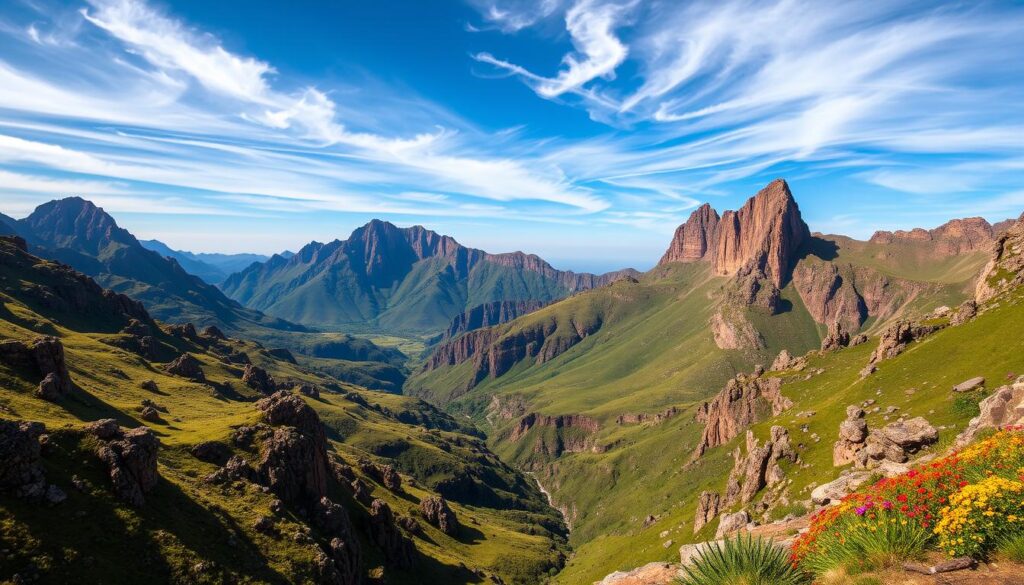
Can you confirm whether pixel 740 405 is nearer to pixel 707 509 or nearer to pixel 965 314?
pixel 707 509

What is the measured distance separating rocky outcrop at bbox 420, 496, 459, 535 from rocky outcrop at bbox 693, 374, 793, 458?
10507cm

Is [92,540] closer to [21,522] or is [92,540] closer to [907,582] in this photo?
[21,522]

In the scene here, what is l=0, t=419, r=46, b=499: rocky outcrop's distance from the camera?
45.7 meters

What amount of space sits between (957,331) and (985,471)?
88250 millimetres

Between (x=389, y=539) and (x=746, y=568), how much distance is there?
386ft

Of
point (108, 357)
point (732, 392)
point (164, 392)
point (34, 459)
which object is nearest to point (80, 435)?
point (34, 459)

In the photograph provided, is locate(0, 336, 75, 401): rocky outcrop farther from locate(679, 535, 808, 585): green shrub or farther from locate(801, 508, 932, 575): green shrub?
locate(801, 508, 932, 575): green shrub

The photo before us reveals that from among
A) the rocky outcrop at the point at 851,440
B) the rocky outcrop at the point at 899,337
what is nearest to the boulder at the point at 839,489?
the rocky outcrop at the point at 851,440

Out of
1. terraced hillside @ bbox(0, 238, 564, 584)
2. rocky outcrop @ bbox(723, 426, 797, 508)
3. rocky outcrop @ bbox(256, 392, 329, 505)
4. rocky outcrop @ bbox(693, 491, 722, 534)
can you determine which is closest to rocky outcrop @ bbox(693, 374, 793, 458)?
rocky outcrop @ bbox(693, 491, 722, 534)

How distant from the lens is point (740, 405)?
16075 centimetres

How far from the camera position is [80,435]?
57.7 metres

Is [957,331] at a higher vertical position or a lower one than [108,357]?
higher

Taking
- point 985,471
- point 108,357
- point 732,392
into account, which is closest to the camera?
point 985,471

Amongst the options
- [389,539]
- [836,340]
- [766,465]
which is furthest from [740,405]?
[389,539]
